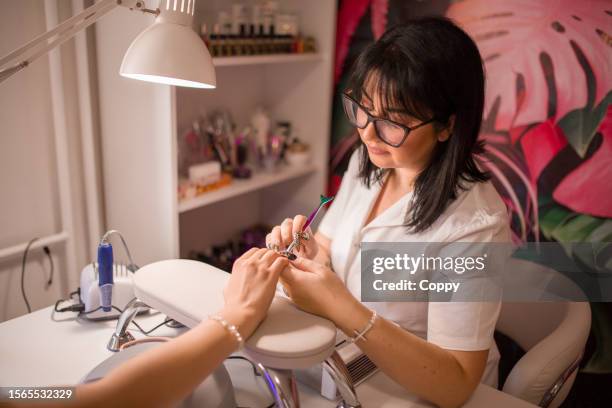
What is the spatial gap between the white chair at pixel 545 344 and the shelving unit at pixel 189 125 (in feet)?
3.22

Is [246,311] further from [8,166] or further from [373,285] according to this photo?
[8,166]

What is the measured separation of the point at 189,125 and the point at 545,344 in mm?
1374

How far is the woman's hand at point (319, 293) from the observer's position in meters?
0.95

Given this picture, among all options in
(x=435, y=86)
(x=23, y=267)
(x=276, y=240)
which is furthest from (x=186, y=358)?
(x=23, y=267)

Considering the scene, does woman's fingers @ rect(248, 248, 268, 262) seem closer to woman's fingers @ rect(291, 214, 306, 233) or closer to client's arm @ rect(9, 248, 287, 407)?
client's arm @ rect(9, 248, 287, 407)

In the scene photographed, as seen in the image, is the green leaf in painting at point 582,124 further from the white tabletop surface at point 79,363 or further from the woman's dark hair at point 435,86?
the white tabletop surface at point 79,363

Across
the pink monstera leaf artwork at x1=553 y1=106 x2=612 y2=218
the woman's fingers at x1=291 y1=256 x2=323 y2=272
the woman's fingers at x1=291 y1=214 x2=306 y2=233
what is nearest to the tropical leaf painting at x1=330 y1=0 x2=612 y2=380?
the pink monstera leaf artwork at x1=553 y1=106 x2=612 y2=218

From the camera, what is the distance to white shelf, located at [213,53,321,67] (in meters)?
1.72

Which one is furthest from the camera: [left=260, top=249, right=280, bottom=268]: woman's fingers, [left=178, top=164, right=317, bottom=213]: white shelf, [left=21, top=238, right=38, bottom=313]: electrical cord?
[left=178, top=164, right=317, bottom=213]: white shelf

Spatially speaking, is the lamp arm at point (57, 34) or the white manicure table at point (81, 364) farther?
the white manicure table at point (81, 364)

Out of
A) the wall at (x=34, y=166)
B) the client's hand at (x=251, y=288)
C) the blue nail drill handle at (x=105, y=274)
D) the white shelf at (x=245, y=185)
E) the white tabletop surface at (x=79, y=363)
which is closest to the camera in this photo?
the client's hand at (x=251, y=288)

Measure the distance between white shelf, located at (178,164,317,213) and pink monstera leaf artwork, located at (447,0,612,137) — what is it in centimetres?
76

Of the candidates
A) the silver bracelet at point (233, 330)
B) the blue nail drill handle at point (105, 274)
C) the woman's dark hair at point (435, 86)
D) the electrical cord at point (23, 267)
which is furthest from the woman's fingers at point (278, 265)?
the electrical cord at point (23, 267)

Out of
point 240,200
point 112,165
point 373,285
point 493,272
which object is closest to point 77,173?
point 112,165
